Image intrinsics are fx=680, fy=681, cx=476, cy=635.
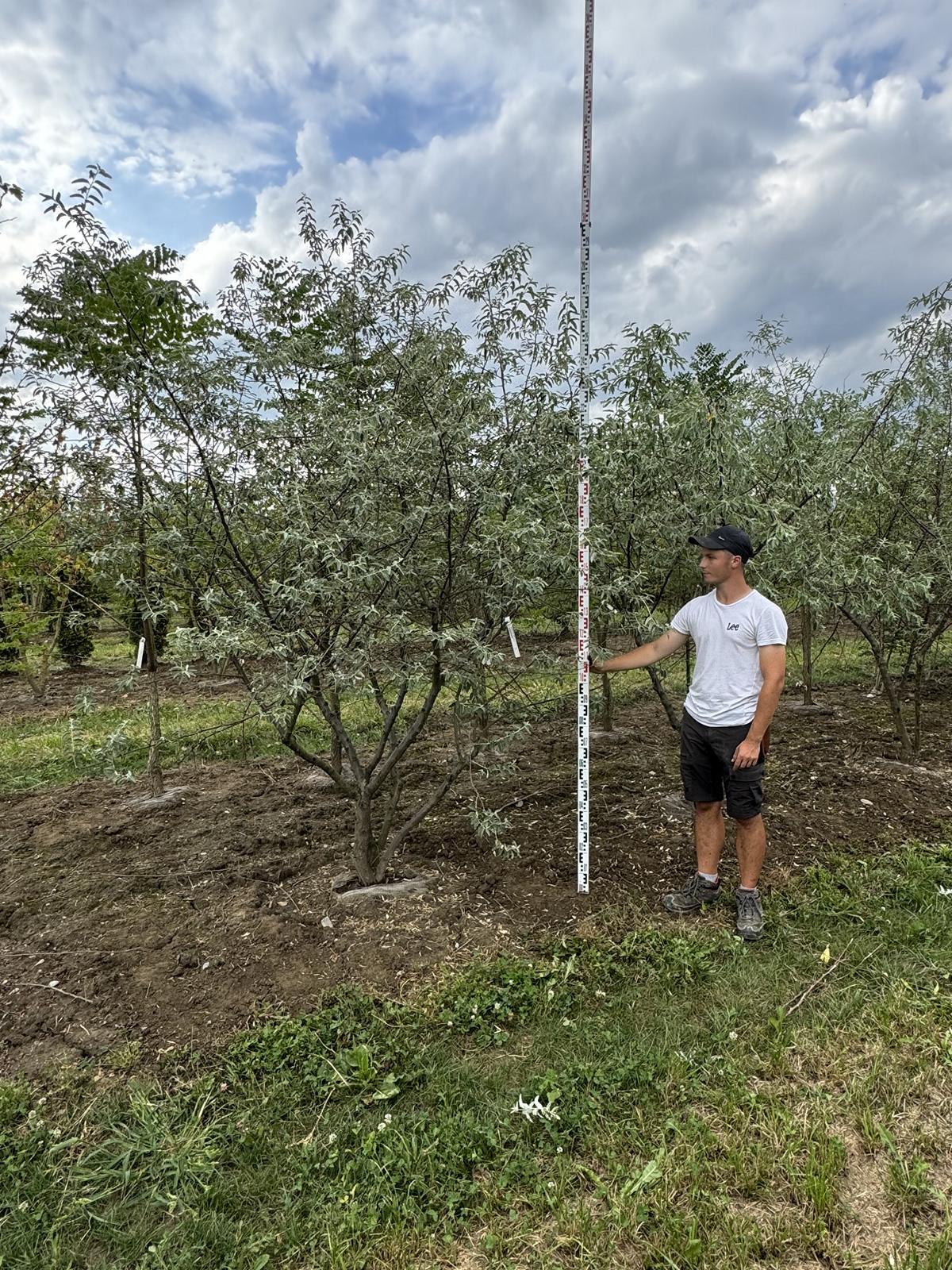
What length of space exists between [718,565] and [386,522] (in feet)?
4.72

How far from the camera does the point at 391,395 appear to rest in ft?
11.0

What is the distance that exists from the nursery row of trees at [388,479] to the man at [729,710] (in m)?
0.39

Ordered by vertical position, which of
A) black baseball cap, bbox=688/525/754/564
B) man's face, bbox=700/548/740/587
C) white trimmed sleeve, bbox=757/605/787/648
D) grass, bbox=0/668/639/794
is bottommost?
grass, bbox=0/668/639/794

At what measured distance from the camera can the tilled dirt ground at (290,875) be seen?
2693 mm

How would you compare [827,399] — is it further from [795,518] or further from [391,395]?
[391,395]

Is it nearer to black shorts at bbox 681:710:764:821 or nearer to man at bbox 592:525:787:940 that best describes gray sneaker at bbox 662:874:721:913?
man at bbox 592:525:787:940

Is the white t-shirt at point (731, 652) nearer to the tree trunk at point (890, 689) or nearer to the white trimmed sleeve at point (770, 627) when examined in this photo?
the white trimmed sleeve at point (770, 627)

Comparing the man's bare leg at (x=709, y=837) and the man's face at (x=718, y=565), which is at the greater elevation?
the man's face at (x=718, y=565)

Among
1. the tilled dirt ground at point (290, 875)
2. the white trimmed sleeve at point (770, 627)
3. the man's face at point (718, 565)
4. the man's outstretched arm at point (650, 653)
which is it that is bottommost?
the tilled dirt ground at point (290, 875)

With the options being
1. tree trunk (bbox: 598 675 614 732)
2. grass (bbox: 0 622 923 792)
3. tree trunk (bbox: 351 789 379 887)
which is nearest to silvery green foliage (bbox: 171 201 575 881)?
tree trunk (bbox: 351 789 379 887)

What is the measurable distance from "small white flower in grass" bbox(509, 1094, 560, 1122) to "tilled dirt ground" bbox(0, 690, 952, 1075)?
722 mm

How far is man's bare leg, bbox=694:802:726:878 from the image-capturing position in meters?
3.25

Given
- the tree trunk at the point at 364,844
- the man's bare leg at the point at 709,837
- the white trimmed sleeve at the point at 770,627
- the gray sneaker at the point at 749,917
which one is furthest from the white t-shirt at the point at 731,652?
the tree trunk at the point at 364,844

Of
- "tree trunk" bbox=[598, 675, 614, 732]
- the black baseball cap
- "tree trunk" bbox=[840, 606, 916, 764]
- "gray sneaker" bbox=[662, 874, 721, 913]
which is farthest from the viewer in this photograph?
"tree trunk" bbox=[598, 675, 614, 732]
